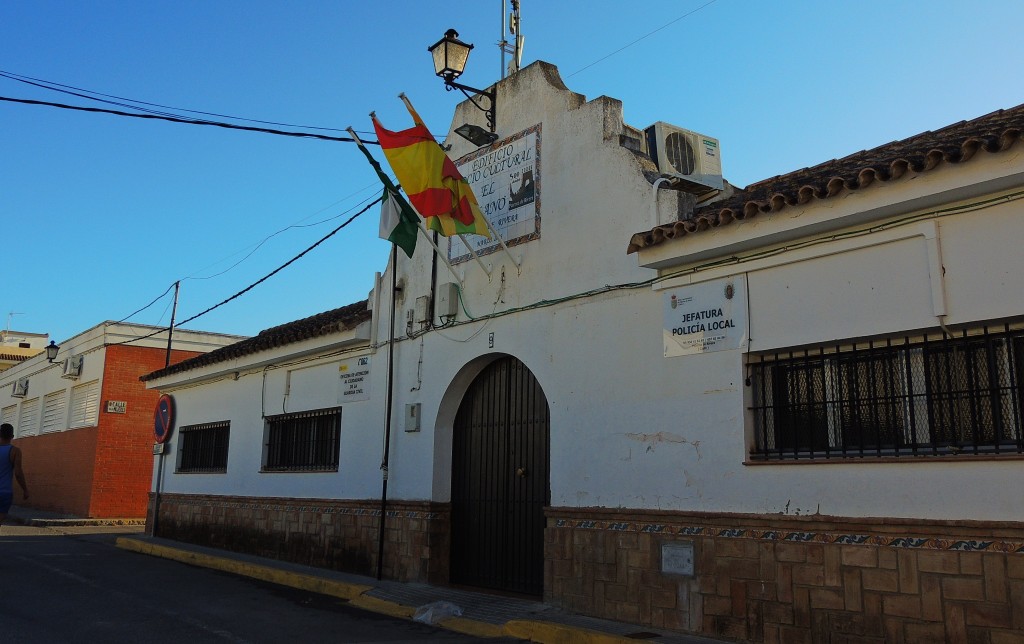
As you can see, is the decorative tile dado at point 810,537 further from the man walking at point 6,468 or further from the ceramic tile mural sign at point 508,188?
the man walking at point 6,468

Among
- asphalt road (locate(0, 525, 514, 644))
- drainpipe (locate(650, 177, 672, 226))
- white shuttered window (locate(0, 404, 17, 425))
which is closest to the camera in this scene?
asphalt road (locate(0, 525, 514, 644))

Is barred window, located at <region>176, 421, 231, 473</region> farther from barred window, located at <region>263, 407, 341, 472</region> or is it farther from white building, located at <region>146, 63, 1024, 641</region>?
white building, located at <region>146, 63, 1024, 641</region>

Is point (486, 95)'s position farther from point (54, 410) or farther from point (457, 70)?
point (54, 410)

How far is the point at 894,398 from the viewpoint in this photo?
630 cm

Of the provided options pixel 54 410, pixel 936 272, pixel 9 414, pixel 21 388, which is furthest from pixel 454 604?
pixel 9 414

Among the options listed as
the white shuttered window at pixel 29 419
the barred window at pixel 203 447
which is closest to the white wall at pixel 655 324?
the barred window at pixel 203 447

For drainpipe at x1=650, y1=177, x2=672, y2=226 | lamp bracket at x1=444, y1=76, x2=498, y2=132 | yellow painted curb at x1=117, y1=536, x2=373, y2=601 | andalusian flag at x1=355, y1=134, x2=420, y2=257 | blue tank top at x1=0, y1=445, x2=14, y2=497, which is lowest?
yellow painted curb at x1=117, y1=536, x2=373, y2=601

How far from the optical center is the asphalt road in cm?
734

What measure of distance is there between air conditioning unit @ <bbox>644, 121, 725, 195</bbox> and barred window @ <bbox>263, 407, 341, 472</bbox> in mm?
6171

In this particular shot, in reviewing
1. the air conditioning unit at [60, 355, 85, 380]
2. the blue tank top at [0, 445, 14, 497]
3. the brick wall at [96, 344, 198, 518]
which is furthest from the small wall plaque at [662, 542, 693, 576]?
the air conditioning unit at [60, 355, 85, 380]

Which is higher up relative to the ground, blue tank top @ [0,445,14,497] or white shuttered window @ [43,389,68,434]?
white shuttered window @ [43,389,68,434]

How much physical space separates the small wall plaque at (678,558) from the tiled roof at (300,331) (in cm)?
595

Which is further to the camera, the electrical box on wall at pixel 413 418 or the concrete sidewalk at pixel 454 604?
the electrical box on wall at pixel 413 418

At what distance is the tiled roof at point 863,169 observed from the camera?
555 centimetres
